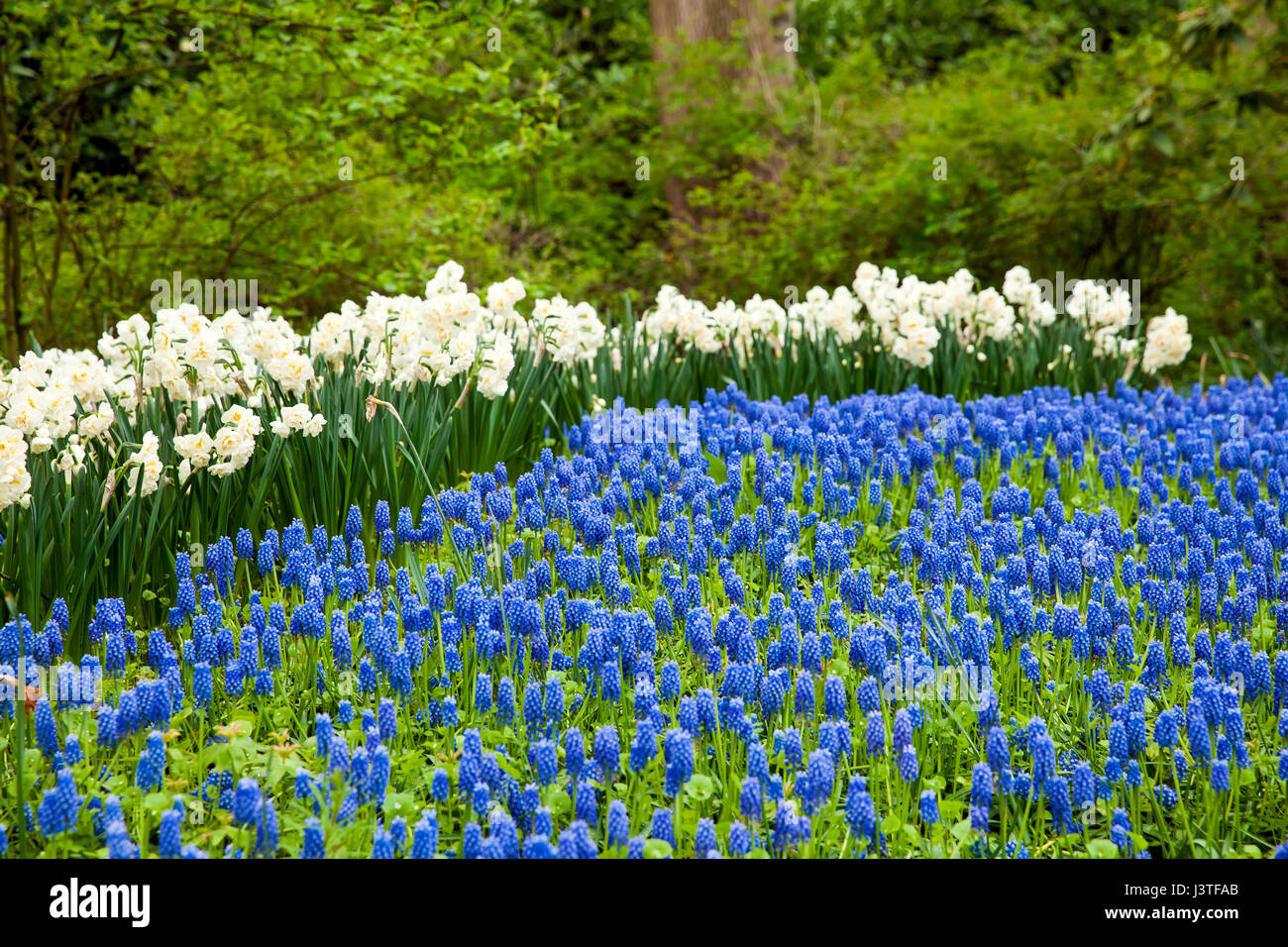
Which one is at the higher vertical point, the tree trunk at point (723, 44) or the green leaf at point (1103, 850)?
the tree trunk at point (723, 44)

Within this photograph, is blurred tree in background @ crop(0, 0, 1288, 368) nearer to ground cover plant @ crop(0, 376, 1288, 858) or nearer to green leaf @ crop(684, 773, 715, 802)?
ground cover plant @ crop(0, 376, 1288, 858)

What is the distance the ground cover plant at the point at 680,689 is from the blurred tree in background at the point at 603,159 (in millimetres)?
4188

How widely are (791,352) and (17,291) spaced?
15.9 feet

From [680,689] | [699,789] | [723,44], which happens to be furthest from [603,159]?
[699,789]

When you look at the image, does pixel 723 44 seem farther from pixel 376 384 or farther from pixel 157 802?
pixel 157 802

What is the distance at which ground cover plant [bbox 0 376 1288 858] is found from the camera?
233 centimetres

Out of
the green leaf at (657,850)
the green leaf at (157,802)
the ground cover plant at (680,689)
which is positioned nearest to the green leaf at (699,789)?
the ground cover plant at (680,689)

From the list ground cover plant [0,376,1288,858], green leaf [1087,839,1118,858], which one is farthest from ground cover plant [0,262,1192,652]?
green leaf [1087,839,1118,858]

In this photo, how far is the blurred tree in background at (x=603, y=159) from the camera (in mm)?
7648

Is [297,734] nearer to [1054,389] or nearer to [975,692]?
[975,692]

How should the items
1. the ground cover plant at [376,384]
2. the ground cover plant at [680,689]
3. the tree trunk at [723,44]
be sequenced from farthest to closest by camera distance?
1. the tree trunk at [723,44]
2. the ground cover plant at [376,384]
3. the ground cover plant at [680,689]

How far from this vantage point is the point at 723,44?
508 inches

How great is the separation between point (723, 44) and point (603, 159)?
91.7 inches

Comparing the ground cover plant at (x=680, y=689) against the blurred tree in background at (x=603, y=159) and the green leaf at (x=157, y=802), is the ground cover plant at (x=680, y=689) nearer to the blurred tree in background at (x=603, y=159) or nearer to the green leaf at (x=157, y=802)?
the green leaf at (x=157, y=802)
